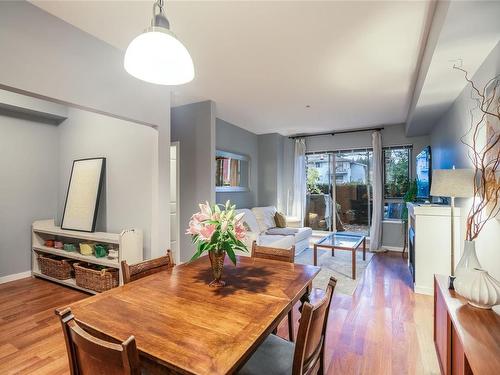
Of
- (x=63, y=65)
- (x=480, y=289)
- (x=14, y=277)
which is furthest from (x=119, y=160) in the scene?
(x=480, y=289)

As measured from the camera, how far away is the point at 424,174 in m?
4.23

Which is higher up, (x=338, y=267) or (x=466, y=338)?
(x=466, y=338)

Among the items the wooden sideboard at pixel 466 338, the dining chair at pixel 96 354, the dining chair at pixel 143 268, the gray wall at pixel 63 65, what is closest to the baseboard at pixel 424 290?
the wooden sideboard at pixel 466 338

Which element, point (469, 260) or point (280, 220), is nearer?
point (469, 260)

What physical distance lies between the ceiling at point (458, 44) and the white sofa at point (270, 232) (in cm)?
279

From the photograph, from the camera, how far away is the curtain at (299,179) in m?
6.34

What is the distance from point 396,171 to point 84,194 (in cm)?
580

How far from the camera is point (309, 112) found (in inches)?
181

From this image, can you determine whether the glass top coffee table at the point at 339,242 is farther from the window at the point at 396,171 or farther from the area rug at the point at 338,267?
the window at the point at 396,171

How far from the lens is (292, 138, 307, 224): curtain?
6.34 metres

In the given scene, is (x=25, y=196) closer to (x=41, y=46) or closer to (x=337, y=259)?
(x=41, y=46)

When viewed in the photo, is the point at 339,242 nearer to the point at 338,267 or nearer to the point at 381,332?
the point at 338,267

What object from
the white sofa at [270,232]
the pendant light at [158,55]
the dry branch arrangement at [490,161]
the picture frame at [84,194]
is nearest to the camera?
the pendant light at [158,55]

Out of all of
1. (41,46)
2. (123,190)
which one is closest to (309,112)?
(123,190)
